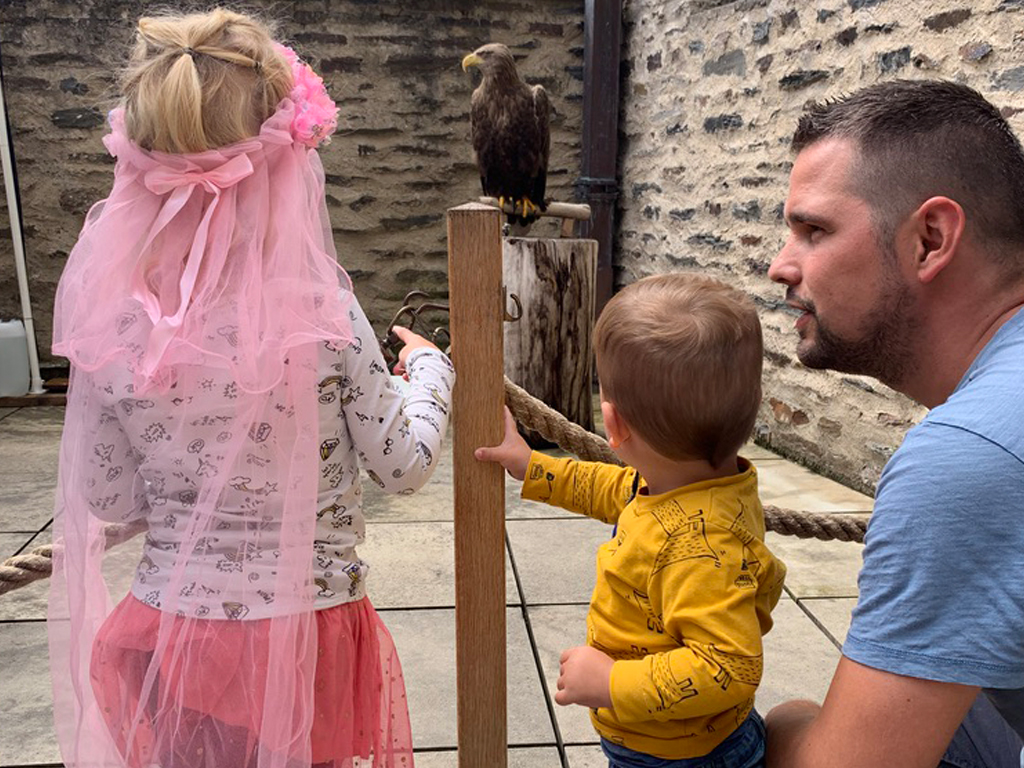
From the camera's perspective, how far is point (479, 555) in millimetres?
1349

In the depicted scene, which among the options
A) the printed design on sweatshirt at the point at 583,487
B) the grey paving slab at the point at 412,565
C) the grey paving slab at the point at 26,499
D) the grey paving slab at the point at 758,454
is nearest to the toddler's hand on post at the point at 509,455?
the printed design on sweatshirt at the point at 583,487

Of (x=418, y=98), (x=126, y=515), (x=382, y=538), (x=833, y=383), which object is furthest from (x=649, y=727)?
(x=418, y=98)

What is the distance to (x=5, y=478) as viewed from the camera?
13.5ft

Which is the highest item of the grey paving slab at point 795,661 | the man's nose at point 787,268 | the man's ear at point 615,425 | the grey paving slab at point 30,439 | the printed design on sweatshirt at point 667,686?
the man's nose at point 787,268

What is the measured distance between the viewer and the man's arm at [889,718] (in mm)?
907

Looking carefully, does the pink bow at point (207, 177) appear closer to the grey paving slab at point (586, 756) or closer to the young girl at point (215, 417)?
the young girl at point (215, 417)

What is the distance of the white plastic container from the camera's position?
229 inches

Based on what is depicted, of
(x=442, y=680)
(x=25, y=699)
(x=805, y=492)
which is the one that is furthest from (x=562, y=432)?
(x=805, y=492)

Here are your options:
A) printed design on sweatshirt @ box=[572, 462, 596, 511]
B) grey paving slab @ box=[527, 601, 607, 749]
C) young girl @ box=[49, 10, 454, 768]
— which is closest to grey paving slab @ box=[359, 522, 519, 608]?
grey paving slab @ box=[527, 601, 607, 749]

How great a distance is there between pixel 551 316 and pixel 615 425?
3278 millimetres

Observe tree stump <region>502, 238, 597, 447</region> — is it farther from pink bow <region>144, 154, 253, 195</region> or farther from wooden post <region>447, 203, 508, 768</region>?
pink bow <region>144, 154, 253, 195</region>

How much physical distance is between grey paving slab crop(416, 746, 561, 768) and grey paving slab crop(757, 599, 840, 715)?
56cm

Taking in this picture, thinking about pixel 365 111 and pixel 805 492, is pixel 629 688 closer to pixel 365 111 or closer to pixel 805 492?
pixel 805 492

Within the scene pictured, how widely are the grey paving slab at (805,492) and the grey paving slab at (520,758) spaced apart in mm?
1887
